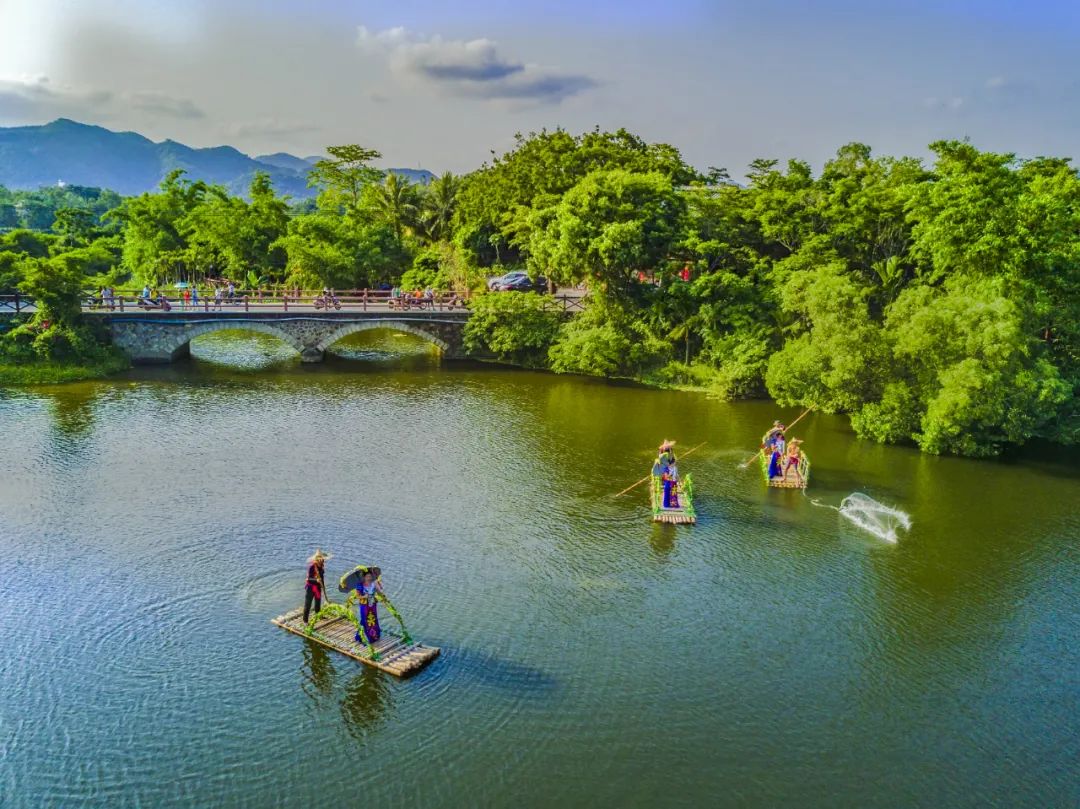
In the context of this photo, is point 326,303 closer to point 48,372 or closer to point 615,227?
point 48,372

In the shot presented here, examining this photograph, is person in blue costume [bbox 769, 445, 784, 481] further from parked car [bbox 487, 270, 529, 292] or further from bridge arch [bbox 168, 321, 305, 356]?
parked car [bbox 487, 270, 529, 292]

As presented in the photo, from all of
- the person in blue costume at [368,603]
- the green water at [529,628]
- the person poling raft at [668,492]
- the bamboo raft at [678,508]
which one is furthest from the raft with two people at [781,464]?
the person in blue costume at [368,603]

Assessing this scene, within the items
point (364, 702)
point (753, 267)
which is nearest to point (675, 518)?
point (364, 702)

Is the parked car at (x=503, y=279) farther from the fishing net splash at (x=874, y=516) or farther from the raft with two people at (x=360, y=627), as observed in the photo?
the raft with two people at (x=360, y=627)

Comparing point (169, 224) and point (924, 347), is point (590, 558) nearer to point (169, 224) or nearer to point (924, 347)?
point (924, 347)

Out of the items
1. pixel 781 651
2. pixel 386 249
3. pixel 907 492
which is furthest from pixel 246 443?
pixel 386 249
